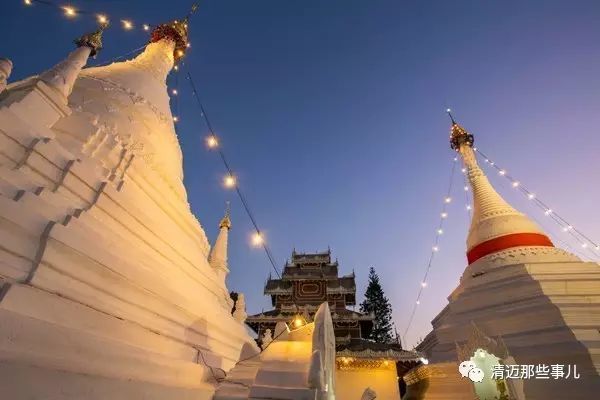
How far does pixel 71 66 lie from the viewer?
274 inches

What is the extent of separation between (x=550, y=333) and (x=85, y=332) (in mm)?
12293

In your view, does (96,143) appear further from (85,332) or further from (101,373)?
(101,373)

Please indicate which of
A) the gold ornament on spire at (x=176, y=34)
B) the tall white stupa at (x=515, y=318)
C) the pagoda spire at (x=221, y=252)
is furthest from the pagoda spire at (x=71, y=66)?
the tall white stupa at (x=515, y=318)

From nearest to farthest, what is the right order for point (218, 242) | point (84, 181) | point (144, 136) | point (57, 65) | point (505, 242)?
1. point (84, 181)
2. point (57, 65)
3. point (144, 136)
4. point (505, 242)
5. point (218, 242)

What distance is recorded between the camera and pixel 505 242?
45.7 feet

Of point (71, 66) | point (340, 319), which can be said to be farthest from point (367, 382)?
point (71, 66)

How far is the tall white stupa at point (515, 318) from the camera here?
351 inches

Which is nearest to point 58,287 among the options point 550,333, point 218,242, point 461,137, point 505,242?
point 218,242

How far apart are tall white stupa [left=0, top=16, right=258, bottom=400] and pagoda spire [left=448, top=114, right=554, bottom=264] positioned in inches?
443

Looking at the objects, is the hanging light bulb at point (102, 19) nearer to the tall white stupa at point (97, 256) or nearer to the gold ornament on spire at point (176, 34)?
the tall white stupa at point (97, 256)

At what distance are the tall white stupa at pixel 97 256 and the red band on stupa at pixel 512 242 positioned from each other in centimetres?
1112

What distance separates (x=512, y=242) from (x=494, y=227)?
39.2 inches

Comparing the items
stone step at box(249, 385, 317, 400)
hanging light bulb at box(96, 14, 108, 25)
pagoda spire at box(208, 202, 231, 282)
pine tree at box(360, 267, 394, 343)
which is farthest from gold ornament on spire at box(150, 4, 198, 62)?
pine tree at box(360, 267, 394, 343)

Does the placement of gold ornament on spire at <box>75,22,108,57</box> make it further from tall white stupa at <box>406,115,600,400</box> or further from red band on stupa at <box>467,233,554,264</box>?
red band on stupa at <box>467,233,554,264</box>
